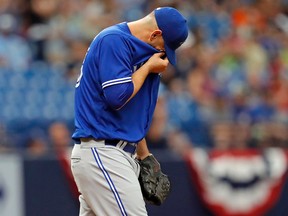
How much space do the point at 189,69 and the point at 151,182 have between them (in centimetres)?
602

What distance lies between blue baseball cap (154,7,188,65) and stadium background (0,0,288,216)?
3.11 meters

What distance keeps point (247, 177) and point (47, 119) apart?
8.27ft

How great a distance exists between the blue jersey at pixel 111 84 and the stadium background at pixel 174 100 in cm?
287

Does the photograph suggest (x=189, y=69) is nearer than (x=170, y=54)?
No

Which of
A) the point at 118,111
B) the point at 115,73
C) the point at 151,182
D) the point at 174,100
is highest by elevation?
the point at 115,73

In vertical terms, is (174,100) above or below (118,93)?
below

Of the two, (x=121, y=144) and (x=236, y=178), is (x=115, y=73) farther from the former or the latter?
(x=236, y=178)

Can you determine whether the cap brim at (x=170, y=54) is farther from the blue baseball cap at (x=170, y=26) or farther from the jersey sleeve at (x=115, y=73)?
the jersey sleeve at (x=115, y=73)

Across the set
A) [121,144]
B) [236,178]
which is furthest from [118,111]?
[236,178]

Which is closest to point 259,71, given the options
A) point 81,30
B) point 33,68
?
point 81,30

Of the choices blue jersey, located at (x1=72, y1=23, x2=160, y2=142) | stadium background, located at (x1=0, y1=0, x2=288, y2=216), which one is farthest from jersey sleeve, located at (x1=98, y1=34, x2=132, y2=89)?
stadium background, located at (x1=0, y1=0, x2=288, y2=216)

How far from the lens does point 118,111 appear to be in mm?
5082

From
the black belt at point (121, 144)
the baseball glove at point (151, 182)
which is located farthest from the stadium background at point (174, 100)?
the black belt at point (121, 144)

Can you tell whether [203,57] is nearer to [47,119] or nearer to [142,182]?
[47,119]
